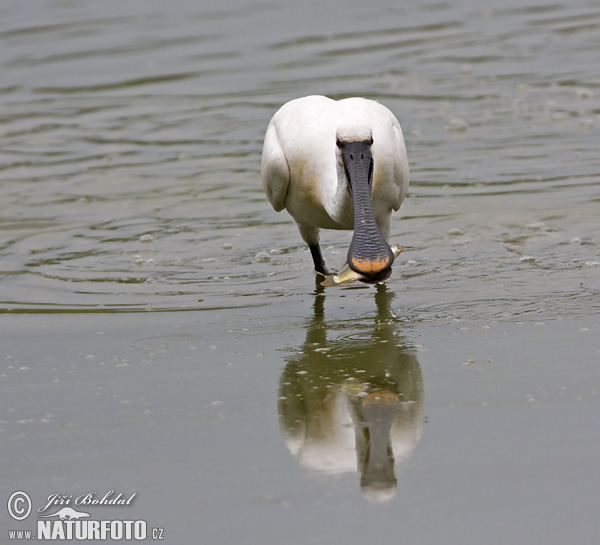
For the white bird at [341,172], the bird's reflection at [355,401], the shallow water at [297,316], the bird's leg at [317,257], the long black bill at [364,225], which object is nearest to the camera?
the shallow water at [297,316]

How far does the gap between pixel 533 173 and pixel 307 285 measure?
303 cm

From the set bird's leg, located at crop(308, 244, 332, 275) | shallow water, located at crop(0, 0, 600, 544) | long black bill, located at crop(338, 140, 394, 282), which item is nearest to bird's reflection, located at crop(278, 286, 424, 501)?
shallow water, located at crop(0, 0, 600, 544)

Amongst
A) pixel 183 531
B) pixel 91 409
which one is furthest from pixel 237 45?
pixel 183 531

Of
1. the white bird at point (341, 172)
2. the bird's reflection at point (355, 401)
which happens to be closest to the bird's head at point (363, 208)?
the white bird at point (341, 172)

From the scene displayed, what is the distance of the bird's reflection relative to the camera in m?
4.41

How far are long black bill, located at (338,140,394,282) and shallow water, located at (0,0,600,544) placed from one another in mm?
364

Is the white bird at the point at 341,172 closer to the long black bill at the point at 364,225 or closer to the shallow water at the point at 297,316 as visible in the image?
the long black bill at the point at 364,225

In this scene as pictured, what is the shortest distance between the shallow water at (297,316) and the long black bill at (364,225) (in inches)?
14.3

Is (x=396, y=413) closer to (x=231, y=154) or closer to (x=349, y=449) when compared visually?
(x=349, y=449)

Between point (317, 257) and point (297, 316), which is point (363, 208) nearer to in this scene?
point (297, 316)

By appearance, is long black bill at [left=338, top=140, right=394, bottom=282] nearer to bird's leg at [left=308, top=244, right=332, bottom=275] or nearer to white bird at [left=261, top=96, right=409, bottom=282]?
white bird at [left=261, top=96, right=409, bottom=282]

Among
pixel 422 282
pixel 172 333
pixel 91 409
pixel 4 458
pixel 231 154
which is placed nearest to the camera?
pixel 4 458

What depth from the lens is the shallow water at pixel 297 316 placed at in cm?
418

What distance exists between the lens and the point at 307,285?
7180 mm
